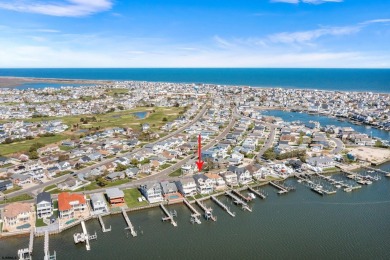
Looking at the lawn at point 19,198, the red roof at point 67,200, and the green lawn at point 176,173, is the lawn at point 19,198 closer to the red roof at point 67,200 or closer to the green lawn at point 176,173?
the red roof at point 67,200

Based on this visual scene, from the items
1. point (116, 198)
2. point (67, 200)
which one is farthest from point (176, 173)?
point (67, 200)

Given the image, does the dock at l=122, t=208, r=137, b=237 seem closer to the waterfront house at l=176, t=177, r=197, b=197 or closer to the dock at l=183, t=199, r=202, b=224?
the dock at l=183, t=199, r=202, b=224

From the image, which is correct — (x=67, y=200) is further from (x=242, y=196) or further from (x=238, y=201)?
(x=242, y=196)

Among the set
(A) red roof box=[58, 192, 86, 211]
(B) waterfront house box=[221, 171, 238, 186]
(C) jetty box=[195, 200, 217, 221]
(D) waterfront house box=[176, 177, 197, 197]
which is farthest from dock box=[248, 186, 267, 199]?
(A) red roof box=[58, 192, 86, 211]

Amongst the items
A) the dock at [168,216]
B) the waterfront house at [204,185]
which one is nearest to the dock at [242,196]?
the waterfront house at [204,185]

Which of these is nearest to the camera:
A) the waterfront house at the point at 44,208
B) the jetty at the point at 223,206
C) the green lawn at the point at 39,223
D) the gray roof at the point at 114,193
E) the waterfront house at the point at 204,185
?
the green lawn at the point at 39,223

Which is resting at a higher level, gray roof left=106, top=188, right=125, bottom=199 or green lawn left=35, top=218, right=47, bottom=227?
gray roof left=106, top=188, right=125, bottom=199
